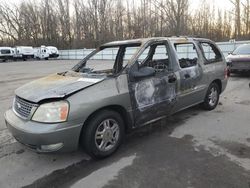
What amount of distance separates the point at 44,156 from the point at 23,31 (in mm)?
55847

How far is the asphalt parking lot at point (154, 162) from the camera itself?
120 inches

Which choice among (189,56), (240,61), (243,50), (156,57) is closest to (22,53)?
(243,50)

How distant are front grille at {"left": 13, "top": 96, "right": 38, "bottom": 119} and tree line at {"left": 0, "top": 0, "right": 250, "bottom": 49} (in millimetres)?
29328

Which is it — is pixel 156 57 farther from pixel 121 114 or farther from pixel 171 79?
pixel 121 114

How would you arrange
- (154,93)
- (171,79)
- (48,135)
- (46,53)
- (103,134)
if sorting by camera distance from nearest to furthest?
(48,135) < (103,134) < (154,93) < (171,79) < (46,53)

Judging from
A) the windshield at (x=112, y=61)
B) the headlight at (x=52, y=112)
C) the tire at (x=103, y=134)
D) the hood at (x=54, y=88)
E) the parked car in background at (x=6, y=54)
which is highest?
the parked car in background at (x=6, y=54)

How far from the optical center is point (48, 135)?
3090 millimetres

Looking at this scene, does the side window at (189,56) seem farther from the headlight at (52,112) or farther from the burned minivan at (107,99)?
the headlight at (52,112)

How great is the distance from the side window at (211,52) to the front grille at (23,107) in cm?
382

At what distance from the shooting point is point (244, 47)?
12.2 metres

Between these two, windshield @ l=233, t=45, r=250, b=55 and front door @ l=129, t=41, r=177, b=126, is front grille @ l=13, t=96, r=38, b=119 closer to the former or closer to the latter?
front door @ l=129, t=41, r=177, b=126

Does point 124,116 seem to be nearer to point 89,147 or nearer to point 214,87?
point 89,147

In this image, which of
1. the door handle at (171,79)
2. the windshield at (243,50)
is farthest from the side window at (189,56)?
the windshield at (243,50)

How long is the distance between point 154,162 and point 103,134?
812 mm
